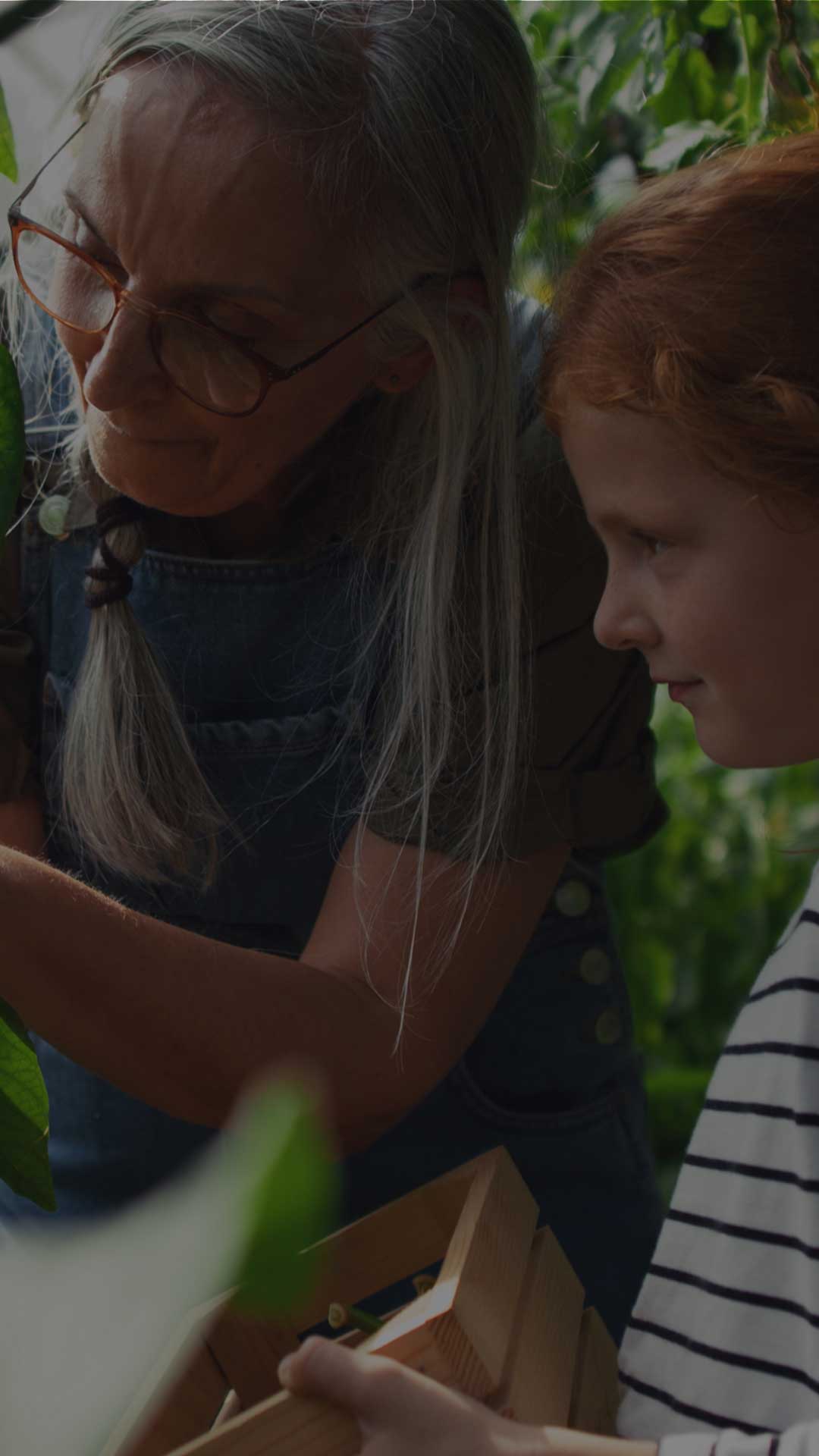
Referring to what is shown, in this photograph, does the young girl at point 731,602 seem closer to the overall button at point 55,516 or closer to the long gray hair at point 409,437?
the long gray hair at point 409,437

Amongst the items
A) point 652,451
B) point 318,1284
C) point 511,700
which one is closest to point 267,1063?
point 318,1284

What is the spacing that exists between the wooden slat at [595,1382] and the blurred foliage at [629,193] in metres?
0.37

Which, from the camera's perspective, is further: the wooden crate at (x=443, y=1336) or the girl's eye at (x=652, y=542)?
the girl's eye at (x=652, y=542)

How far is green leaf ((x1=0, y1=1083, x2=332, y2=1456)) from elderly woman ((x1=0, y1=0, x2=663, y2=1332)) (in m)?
0.19

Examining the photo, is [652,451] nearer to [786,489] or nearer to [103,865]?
[786,489]

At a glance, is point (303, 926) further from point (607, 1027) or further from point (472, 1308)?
point (472, 1308)

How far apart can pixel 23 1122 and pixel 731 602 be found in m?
0.48

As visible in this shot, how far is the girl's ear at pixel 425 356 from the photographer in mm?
1151

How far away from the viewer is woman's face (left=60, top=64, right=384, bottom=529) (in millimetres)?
1016

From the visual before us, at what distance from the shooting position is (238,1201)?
566 millimetres

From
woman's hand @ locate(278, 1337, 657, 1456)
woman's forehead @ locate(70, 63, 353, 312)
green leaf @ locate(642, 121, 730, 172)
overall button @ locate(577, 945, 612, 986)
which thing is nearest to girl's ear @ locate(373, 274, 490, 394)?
woman's forehead @ locate(70, 63, 353, 312)

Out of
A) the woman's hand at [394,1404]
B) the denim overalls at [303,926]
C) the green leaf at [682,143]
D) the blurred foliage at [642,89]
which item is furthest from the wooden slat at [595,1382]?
the green leaf at [682,143]

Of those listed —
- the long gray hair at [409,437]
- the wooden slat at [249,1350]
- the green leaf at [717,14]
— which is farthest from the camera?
the green leaf at [717,14]

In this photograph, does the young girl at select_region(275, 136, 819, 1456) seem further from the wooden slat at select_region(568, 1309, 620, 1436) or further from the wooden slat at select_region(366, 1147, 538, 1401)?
the wooden slat at select_region(366, 1147, 538, 1401)
